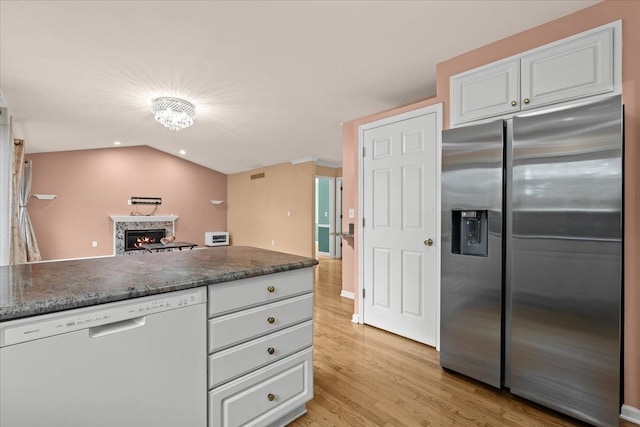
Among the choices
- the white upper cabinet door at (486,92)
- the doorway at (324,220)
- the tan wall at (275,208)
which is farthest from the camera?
the doorway at (324,220)

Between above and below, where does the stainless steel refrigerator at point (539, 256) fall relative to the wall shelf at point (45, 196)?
below

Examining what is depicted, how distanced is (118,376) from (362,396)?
141 cm

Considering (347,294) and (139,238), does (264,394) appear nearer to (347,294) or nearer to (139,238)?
(347,294)

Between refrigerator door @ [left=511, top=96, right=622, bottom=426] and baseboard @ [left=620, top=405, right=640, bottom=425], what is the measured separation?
0.89 ft

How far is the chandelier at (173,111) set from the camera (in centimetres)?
362

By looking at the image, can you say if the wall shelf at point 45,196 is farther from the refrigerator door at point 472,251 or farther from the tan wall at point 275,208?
the refrigerator door at point 472,251

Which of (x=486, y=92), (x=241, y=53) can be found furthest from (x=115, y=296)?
(x=486, y=92)

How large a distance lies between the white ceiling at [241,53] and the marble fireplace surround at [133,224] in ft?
9.56

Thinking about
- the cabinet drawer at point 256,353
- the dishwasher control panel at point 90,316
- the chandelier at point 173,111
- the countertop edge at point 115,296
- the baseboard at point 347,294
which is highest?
the chandelier at point 173,111

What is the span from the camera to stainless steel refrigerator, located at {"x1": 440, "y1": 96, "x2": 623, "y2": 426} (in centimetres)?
153

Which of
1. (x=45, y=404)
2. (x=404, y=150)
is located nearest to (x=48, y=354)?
(x=45, y=404)

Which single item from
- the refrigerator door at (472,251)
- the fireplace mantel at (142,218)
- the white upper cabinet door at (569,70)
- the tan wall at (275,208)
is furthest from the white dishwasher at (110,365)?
the fireplace mantel at (142,218)

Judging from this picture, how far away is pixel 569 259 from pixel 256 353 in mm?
1747

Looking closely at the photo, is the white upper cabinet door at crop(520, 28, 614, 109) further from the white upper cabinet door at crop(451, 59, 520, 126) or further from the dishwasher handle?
the dishwasher handle
